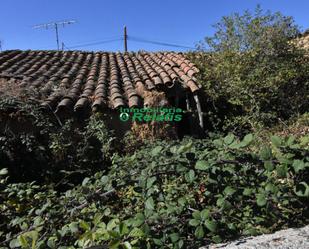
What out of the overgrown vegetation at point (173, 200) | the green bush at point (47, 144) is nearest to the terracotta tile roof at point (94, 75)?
the green bush at point (47, 144)

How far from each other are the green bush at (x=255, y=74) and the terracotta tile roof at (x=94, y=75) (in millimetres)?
875

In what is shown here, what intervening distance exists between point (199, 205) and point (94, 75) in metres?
9.26

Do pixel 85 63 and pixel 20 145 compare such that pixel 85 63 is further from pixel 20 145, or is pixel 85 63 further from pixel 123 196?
pixel 123 196

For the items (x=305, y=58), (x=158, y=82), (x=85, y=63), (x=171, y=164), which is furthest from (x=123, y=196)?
(x=85, y=63)

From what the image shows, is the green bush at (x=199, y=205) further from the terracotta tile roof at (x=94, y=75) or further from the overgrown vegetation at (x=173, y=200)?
the terracotta tile roof at (x=94, y=75)

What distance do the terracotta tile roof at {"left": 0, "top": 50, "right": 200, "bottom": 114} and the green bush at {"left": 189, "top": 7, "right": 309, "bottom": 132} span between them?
0.87 m

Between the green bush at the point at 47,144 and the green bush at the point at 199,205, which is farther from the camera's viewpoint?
the green bush at the point at 47,144

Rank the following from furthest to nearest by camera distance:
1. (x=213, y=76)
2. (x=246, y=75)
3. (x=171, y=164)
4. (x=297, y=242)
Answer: (x=213, y=76) < (x=246, y=75) < (x=171, y=164) < (x=297, y=242)

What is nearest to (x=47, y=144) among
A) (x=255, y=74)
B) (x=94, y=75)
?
(x=94, y=75)

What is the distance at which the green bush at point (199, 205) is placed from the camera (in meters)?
2.11

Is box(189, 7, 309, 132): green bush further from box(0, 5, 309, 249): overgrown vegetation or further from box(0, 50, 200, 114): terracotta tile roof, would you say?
box(0, 5, 309, 249): overgrown vegetation

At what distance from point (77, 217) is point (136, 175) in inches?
20.8

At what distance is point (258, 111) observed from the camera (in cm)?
884

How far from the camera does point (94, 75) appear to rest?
1148 cm
